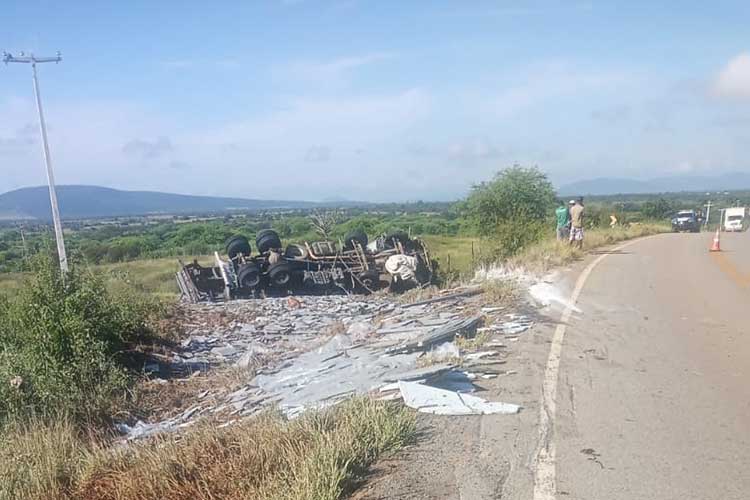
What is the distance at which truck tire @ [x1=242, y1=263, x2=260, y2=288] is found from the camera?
2250cm

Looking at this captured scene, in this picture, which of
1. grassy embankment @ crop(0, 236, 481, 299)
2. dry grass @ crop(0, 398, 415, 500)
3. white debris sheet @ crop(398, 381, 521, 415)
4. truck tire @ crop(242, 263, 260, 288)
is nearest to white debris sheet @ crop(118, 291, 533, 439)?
white debris sheet @ crop(398, 381, 521, 415)

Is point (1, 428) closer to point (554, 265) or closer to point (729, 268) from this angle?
point (554, 265)

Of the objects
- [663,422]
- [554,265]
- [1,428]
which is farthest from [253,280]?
[663,422]

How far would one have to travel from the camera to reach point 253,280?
2259 cm

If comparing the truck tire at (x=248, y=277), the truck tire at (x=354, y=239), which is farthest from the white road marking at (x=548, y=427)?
the truck tire at (x=354, y=239)

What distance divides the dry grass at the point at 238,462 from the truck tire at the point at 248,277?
1645cm

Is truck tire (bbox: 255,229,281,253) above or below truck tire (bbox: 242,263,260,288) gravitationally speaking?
above

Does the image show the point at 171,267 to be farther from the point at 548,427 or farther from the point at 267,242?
the point at 548,427

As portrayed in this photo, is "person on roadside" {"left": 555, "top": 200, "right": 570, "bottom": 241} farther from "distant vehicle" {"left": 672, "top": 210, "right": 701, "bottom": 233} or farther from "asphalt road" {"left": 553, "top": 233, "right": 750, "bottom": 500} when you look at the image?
"distant vehicle" {"left": 672, "top": 210, "right": 701, "bottom": 233}

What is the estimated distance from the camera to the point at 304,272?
23.4 m

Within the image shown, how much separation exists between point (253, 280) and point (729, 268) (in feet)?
47.2

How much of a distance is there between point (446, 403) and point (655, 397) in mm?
2085

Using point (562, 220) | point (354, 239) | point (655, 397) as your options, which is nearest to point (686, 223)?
point (562, 220)

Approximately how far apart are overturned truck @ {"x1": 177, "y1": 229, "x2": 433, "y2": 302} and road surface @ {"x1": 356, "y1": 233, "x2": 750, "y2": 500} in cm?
1301
